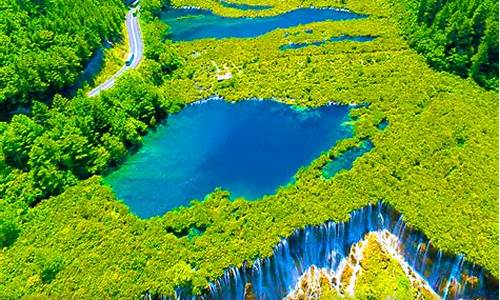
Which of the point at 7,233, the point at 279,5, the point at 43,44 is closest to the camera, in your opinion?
the point at 7,233

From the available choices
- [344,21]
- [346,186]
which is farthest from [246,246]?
[344,21]

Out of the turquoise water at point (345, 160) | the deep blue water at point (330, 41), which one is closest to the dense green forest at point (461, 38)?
the deep blue water at point (330, 41)

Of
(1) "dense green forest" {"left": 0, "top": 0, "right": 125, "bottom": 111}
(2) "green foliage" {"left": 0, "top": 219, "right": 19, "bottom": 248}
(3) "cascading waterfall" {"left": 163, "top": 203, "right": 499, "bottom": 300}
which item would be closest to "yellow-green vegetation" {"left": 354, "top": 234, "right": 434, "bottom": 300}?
(3) "cascading waterfall" {"left": 163, "top": 203, "right": 499, "bottom": 300}

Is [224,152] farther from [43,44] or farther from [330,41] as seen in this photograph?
[330,41]

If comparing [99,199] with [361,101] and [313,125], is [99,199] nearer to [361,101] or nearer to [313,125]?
[313,125]

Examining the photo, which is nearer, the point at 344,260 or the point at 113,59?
the point at 344,260

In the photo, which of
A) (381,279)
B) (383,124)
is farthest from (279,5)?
(381,279)

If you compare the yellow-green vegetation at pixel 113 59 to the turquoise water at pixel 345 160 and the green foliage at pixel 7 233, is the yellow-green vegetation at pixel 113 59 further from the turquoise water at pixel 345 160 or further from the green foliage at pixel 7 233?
the turquoise water at pixel 345 160

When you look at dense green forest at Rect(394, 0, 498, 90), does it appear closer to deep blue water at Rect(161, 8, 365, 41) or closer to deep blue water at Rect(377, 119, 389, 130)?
deep blue water at Rect(377, 119, 389, 130)
